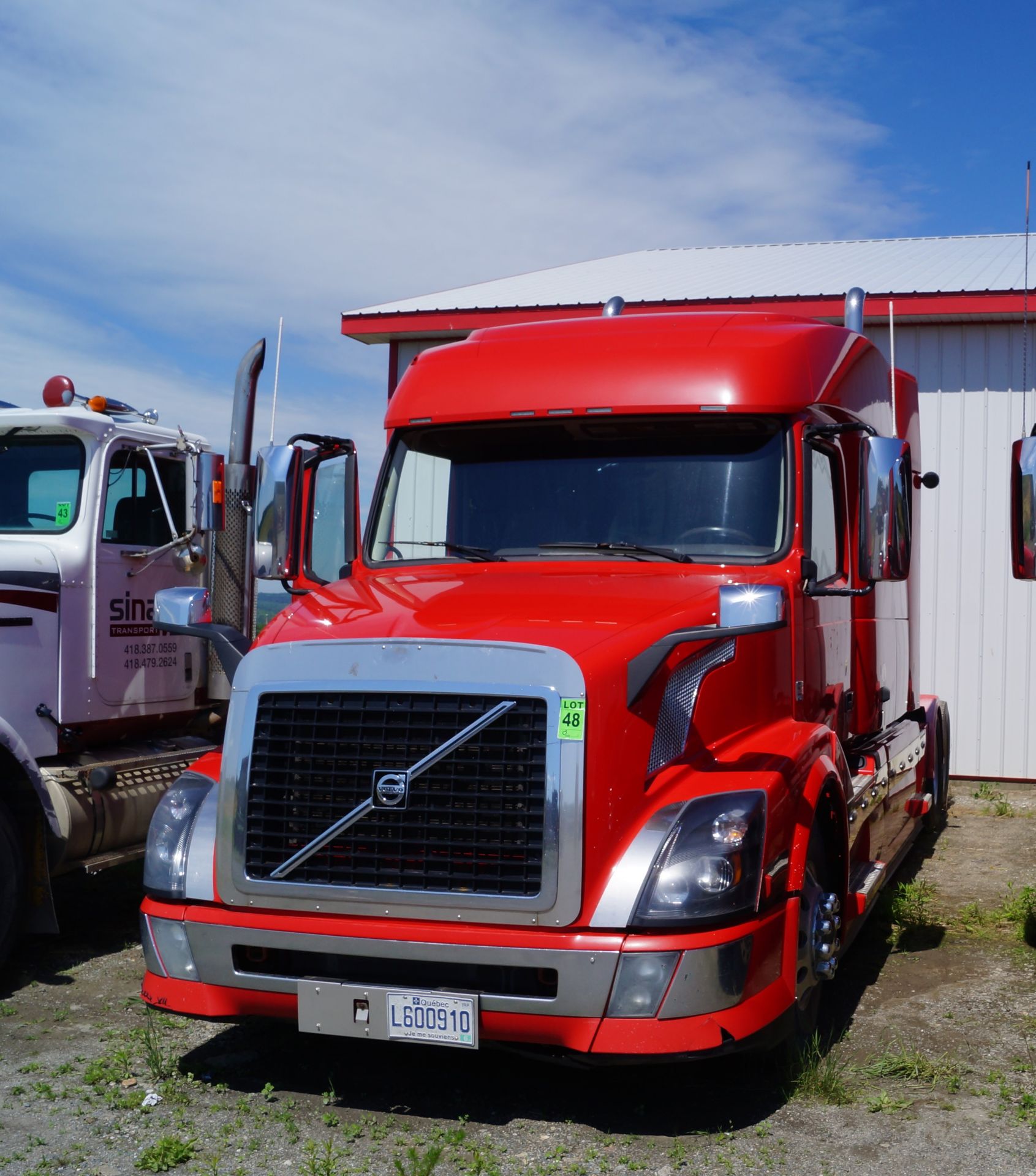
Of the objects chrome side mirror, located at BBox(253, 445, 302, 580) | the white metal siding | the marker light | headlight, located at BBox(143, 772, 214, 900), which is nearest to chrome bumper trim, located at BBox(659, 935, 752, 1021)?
the marker light

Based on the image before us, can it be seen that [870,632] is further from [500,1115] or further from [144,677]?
[144,677]

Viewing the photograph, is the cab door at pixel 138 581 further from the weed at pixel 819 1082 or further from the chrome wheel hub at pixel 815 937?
the weed at pixel 819 1082

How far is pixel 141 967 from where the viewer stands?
6.00m

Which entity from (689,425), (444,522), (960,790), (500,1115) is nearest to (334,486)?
(444,522)

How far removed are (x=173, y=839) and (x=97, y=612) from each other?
2567mm

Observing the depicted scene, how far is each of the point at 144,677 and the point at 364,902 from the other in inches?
133

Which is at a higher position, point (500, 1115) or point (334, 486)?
point (334, 486)

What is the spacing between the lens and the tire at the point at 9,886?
5.62 m

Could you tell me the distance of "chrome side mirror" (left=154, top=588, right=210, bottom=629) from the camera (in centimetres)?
495

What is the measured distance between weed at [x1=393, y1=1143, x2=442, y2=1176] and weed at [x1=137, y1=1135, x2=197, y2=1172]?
2.10 ft

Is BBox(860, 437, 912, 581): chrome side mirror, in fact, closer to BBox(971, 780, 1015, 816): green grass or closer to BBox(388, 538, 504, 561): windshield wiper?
BBox(388, 538, 504, 561): windshield wiper

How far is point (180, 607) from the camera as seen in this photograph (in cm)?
495

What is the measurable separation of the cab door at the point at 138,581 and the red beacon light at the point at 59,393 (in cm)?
39

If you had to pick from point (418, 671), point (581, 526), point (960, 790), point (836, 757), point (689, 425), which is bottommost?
point (960, 790)
